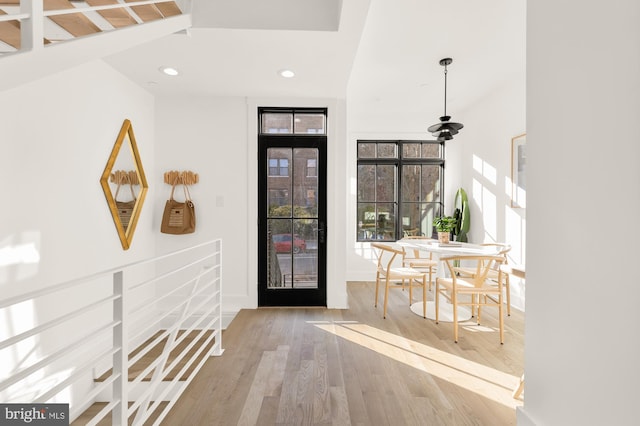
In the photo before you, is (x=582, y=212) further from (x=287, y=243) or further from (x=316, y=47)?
(x=287, y=243)

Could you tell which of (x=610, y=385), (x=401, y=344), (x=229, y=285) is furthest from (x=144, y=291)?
(x=610, y=385)

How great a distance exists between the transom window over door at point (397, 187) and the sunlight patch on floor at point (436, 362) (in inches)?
99.4

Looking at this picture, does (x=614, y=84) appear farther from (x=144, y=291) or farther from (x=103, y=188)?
(x=144, y=291)

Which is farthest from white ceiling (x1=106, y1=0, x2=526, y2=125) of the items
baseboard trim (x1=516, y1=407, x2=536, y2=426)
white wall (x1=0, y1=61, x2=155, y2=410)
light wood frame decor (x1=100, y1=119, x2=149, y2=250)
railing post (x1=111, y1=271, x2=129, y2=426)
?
baseboard trim (x1=516, y1=407, x2=536, y2=426)

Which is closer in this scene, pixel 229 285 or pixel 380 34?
pixel 380 34

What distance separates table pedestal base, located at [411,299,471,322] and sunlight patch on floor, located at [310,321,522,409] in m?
0.75

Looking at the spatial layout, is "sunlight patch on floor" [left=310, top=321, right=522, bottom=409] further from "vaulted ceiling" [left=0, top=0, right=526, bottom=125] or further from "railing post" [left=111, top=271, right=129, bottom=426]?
"vaulted ceiling" [left=0, top=0, right=526, bottom=125]

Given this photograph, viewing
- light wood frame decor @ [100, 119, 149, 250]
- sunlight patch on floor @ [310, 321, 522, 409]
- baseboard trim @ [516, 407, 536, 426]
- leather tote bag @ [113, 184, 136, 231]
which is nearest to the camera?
baseboard trim @ [516, 407, 536, 426]

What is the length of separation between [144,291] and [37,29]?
278 centimetres

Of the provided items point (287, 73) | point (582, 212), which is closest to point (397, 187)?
Result: point (287, 73)

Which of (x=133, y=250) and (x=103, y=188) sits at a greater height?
(x=103, y=188)

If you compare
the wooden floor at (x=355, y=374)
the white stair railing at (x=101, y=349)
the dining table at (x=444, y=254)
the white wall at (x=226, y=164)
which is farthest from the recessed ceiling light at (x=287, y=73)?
the wooden floor at (x=355, y=374)

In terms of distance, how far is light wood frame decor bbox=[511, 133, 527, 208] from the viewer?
12.1ft

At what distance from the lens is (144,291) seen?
343 centimetres
